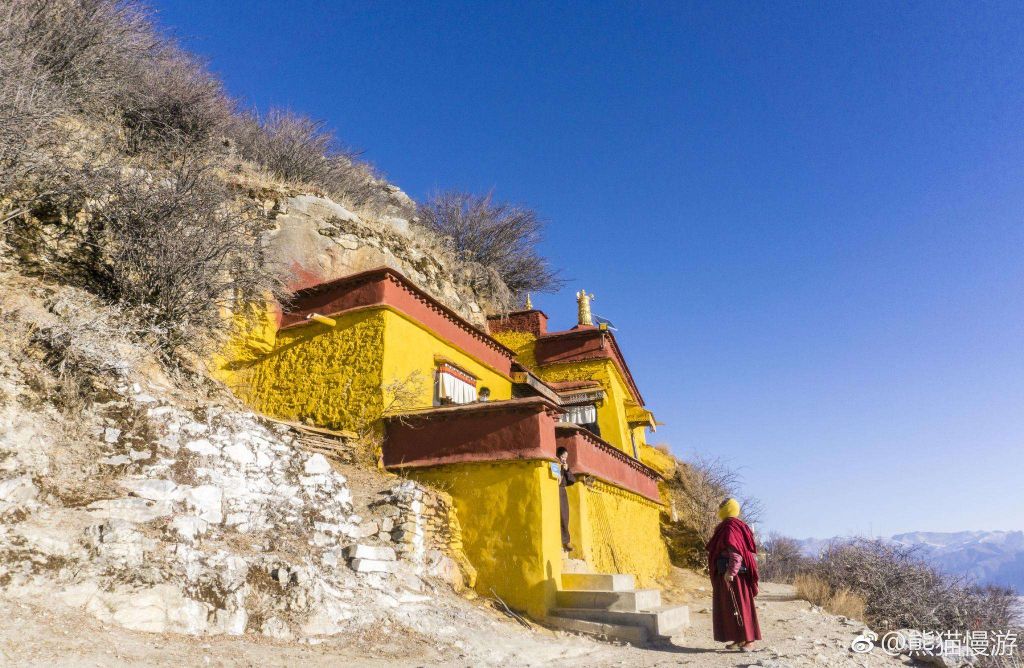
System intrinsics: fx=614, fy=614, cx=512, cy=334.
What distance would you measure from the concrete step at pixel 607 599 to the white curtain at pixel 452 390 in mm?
4468

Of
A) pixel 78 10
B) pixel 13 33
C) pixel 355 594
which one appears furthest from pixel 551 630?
pixel 78 10

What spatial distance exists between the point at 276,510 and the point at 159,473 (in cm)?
139

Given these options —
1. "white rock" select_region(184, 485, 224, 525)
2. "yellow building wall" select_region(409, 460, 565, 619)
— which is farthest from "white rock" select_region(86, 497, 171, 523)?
"yellow building wall" select_region(409, 460, 565, 619)

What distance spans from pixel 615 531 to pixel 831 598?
18.9ft

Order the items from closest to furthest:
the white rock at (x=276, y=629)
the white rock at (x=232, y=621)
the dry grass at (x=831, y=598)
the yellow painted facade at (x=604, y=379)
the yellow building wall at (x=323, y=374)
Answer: the white rock at (x=232, y=621) → the white rock at (x=276, y=629) → the yellow building wall at (x=323, y=374) → the dry grass at (x=831, y=598) → the yellow painted facade at (x=604, y=379)

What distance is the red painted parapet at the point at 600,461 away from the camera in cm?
1157

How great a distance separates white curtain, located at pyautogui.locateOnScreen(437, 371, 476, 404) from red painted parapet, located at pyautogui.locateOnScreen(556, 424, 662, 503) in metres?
2.17

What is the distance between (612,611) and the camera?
8.35 meters

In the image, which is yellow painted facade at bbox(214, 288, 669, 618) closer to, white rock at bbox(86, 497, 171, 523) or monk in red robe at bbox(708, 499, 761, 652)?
monk in red robe at bbox(708, 499, 761, 652)

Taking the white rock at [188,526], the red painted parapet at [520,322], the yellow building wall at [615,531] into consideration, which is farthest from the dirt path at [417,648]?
the red painted parapet at [520,322]

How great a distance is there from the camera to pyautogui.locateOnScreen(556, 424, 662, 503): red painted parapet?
11.6 metres

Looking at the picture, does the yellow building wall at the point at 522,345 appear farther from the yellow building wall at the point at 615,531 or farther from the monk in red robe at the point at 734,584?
the monk in red robe at the point at 734,584

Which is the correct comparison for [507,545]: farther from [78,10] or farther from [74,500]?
[78,10]

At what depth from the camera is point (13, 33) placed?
9.95m
